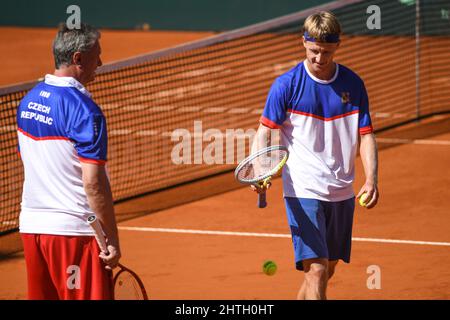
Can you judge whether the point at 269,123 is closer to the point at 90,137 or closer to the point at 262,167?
the point at 262,167

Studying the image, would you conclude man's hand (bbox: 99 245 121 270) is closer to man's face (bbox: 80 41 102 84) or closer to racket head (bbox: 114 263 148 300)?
racket head (bbox: 114 263 148 300)

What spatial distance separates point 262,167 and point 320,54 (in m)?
0.84

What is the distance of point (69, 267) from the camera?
5430 millimetres

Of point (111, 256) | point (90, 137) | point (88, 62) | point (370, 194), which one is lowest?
point (111, 256)

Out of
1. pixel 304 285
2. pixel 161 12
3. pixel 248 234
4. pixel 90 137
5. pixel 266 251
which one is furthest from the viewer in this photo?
pixel 161 12

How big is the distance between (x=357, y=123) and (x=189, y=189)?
5674mm

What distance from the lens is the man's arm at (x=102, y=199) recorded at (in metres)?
5.25

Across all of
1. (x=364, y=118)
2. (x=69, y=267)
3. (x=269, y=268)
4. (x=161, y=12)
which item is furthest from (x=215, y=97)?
(x=69, y=267)

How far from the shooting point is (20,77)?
20344mm

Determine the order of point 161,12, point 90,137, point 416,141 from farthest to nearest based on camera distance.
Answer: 1. point 161,12
2. point 416,141
3. point 90,137

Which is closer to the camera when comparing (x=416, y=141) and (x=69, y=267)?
(x=69, y=267)

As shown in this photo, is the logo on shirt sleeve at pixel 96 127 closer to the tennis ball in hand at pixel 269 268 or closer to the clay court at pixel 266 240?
the clay court at pixel 266 240

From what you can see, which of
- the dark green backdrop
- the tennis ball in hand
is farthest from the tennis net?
the tennis ball in hand
